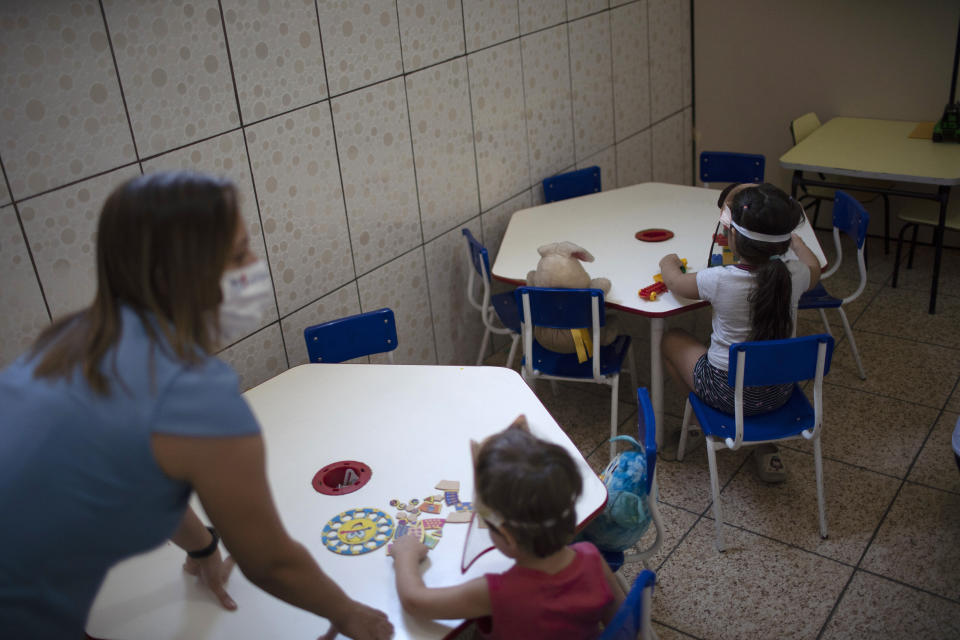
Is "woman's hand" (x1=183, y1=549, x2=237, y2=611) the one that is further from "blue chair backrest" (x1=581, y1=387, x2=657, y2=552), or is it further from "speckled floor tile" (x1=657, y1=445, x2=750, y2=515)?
"speckled floor tile" (x1=657, y1=445, x2=750, y2=515)

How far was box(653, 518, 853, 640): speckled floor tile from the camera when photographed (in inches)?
94.9

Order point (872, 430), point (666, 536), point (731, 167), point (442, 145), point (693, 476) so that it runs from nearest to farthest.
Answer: point (666, 536) → point (693, 476) → point (872, 430) → point (442, 145) → point (731, 167)

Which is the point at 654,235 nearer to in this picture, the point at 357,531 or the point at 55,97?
the point at 357,531

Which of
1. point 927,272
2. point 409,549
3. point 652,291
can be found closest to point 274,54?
point 652,291

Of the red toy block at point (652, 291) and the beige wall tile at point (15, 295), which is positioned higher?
the beige wall tile at point (15, 295)

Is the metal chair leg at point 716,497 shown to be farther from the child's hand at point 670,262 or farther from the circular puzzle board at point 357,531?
the circular puzzle board at point 357,531

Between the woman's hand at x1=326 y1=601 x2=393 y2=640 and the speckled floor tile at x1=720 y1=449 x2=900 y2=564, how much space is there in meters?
1.73

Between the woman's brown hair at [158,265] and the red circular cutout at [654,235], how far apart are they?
245 cm

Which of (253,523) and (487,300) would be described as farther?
(487,300)

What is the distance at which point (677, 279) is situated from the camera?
9.34 ft

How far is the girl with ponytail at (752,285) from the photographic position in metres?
2.54

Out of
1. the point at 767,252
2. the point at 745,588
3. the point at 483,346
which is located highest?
the point at 767,252

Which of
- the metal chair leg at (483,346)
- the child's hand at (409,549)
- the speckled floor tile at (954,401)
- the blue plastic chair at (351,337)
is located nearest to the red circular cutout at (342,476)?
the child's hand at (409,549)

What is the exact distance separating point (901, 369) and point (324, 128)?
2718 millimetres
